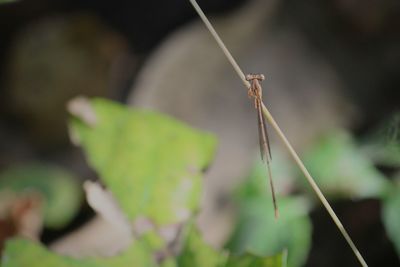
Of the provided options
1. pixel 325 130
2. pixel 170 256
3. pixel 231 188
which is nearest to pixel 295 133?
pixel 325 130

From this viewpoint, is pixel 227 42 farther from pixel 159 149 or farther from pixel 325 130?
pixel 159 149

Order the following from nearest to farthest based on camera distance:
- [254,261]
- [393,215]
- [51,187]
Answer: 1. [254,261]
2. [393,215]
3. [51,187]

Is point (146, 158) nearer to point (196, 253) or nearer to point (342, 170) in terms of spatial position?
point (196, 253)

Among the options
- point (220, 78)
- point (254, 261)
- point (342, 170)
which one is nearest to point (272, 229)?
point (342, 170)

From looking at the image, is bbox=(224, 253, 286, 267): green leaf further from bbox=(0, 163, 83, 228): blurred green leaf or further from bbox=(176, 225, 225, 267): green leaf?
bbox=(0, 163, 83, 228): blurred green leaf

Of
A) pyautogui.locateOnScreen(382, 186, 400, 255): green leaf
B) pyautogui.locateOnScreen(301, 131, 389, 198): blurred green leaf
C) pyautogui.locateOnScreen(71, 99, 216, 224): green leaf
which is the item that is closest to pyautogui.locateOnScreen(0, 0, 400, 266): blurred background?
pyautogui.locateOnScreen(301, 131, 389, 198): blurred green leaf

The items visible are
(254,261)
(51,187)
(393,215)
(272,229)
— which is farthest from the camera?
(51,187)

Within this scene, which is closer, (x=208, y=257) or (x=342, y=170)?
(x=208, y=257)
